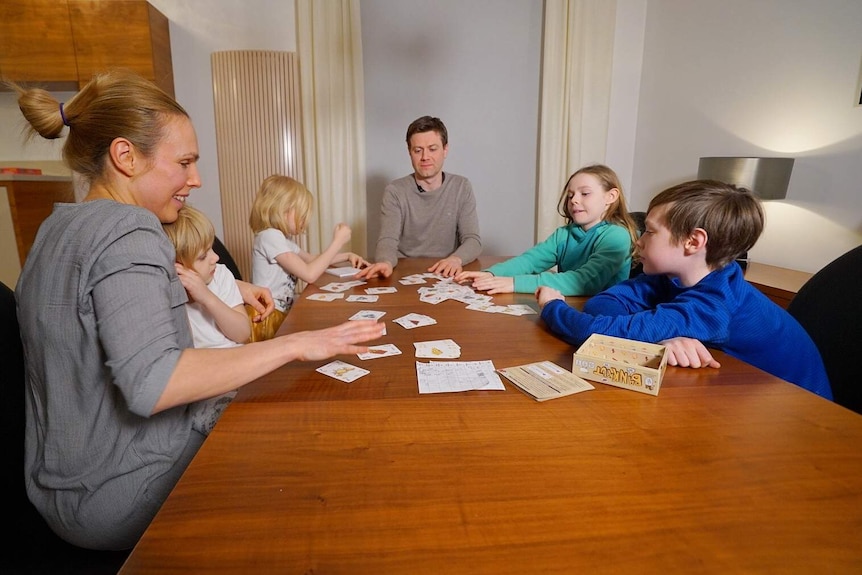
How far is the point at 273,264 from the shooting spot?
202cm

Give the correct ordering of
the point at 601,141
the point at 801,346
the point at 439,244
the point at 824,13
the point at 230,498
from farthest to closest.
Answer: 1. the point at 601,141
2. the point at 439,244
3. the point at 824,13
4. the point at 801,346
5. the point at 230,498

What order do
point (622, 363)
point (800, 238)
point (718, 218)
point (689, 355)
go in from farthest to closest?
1. point (800, 238)
2. point (718, 218)
3. point (689, 355)
4. point (622, 363)

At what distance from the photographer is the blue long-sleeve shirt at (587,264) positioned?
1678mm

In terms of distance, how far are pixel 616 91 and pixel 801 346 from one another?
3.40m

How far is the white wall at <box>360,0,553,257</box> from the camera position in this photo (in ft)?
11.8

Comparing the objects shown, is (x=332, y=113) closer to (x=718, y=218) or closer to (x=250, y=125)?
(x=250, y=125)

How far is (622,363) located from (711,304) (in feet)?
1.12

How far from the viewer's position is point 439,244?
105 inches

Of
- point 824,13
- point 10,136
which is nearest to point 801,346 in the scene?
point 824,13

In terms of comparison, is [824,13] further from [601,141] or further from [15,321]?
[15,321]

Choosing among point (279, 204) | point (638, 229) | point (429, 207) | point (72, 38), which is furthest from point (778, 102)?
point (72, 38)

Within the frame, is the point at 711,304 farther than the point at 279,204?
No

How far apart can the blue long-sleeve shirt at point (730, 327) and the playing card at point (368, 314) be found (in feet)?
1.77

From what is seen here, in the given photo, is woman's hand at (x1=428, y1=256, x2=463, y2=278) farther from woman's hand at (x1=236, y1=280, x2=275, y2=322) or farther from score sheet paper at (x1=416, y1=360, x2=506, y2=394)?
score sheet paper at (x1=416, y1=360, x2=506, y2=394)
